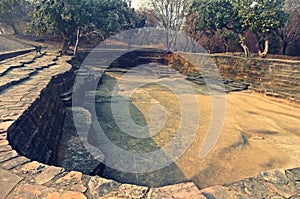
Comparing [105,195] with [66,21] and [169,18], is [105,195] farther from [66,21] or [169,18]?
[169,18]

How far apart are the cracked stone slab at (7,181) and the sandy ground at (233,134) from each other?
9.93 ft

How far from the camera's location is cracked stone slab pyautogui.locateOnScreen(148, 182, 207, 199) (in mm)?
1994

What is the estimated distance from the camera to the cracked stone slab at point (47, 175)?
6.88 ft

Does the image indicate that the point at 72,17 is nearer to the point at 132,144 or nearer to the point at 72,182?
the point at 132,144

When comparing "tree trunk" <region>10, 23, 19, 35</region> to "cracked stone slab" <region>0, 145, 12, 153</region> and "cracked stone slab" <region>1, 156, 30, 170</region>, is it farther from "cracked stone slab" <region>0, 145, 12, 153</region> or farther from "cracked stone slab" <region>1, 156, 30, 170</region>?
"cracked stone slab" <region>1, 156, 30, 170</region>

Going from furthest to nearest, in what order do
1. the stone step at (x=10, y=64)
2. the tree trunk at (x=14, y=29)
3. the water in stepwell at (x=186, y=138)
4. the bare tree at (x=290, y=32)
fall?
1. the tree trunk at (x=14, y=29)
2. the bare tree at (x=290, y=32)
3. the stone step at (x=10, y=64)
4. the water in stepwell at (x=186, y=138)

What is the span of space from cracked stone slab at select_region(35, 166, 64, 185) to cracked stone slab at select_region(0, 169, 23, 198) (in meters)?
0.16

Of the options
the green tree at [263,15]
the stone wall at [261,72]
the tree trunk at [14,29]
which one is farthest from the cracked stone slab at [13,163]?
the tree trunk at [14,29]

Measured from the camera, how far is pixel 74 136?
4812 millimetres

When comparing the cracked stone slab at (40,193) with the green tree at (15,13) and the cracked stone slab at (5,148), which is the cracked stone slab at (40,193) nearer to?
the cracked stone slab at (5,148)

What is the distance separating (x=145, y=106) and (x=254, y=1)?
9.58m

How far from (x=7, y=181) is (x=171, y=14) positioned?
23.1 meters

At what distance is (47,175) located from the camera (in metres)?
2.19

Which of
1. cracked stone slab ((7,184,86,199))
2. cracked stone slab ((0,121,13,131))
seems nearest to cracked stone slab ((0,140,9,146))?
cracked stone slab ((0,121,13,131))
